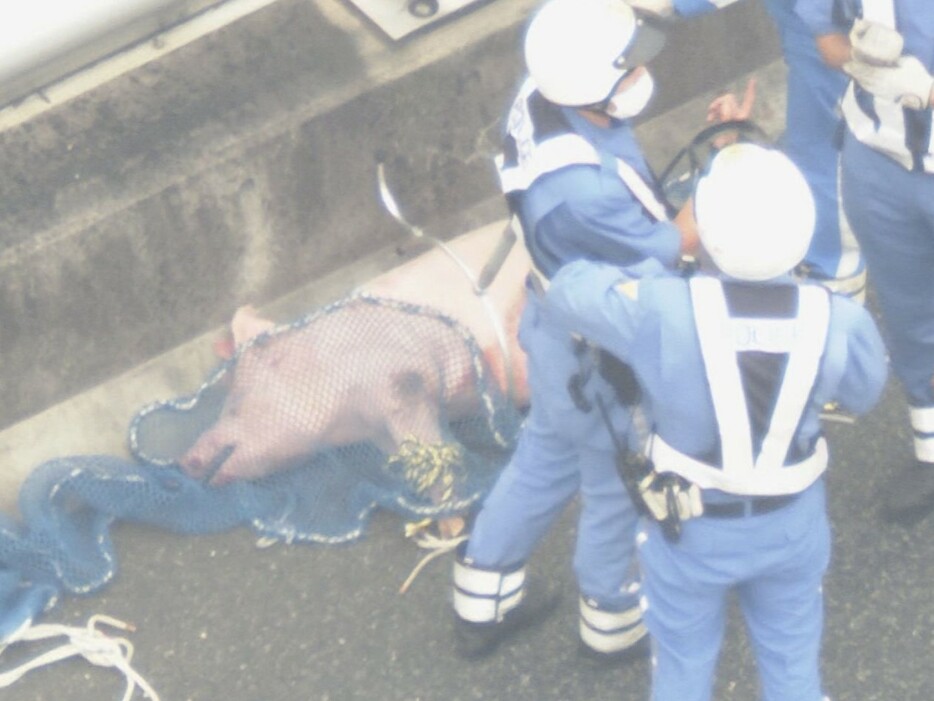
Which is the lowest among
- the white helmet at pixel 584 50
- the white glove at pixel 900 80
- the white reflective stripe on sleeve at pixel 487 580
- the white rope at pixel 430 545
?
the white rope at pixel 430 545

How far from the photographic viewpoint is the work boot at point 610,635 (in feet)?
14.4

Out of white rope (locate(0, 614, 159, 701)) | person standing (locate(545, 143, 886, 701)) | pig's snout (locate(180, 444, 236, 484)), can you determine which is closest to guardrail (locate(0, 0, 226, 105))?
pig's snout (locate(180, 444, 236, 484))

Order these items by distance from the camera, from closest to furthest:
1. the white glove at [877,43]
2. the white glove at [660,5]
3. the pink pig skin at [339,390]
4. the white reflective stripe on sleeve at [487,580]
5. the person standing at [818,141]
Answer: the white glove at [877,43] → the white glove at [660,5] → the white reflective stripe on sleeve at [487,580] → the person standing at [818,141] → the pink pig skin at [339,390]

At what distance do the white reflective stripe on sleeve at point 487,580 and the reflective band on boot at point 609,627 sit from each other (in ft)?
0.64

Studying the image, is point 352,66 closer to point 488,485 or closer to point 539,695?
point 488,485

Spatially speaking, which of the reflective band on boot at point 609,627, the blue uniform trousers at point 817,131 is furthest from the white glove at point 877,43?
the reflective band on boot at point 609,627

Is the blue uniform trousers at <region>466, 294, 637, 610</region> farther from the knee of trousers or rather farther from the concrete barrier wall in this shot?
the concrete barrier wall

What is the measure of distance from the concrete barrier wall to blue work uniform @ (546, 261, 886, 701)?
5.72 feet

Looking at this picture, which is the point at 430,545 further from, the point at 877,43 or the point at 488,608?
the point at 877,43

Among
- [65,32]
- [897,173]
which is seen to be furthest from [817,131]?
[65,32]

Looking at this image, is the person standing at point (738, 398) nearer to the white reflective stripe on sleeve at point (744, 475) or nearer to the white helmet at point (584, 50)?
the white reflective stripe on sleeve at point (744, 475)

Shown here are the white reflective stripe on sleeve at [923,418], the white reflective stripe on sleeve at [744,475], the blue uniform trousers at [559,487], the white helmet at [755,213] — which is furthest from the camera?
the white reflective stripe on sleeve at [923,418]

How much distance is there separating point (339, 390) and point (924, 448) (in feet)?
5.46

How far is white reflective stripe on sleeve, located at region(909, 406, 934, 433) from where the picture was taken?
4.71 m
